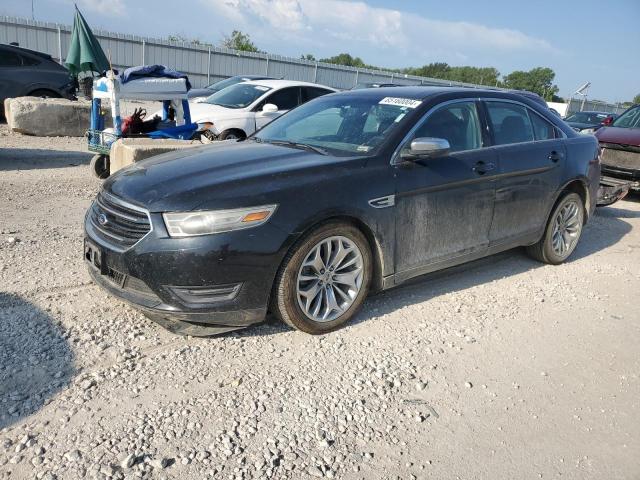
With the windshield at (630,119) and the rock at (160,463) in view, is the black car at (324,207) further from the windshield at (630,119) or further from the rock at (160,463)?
the windshield at (630,119)

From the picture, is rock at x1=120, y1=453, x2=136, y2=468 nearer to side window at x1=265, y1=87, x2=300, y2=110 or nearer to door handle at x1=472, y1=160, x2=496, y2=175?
door handle at x1=472, y1=160, x2=496, y2=175

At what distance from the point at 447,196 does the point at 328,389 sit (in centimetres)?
188

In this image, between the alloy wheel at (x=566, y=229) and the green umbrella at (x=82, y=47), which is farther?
the green umbrella at (x=82, y=47)

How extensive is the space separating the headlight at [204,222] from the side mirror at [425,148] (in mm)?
1385

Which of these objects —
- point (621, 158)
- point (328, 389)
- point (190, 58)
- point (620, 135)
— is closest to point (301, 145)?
point (328, 389)

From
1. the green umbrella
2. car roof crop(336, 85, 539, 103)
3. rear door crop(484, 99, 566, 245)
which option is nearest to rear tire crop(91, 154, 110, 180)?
the green umbrella

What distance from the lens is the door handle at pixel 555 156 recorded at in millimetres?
5189

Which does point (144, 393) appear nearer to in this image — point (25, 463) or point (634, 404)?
point (25, 463)

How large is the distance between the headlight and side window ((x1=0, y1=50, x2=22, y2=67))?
11703 mm

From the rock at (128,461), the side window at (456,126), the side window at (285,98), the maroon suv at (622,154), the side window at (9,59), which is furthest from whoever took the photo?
the side window at (9,59)

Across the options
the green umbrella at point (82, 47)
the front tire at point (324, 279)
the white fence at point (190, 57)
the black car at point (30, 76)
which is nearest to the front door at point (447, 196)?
the front tire at point (324, 279)

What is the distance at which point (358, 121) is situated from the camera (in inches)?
172

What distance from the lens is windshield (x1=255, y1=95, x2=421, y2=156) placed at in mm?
4098

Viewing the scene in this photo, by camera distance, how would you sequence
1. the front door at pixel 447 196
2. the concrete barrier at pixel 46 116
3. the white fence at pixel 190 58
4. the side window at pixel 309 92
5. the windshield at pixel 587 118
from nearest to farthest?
the front door at pixel 447 196, the side window at pixel 309 92, the concrete barrier at pixel 46 116, the windshield at pixel 587 118, the white fence at pixel 190 58
